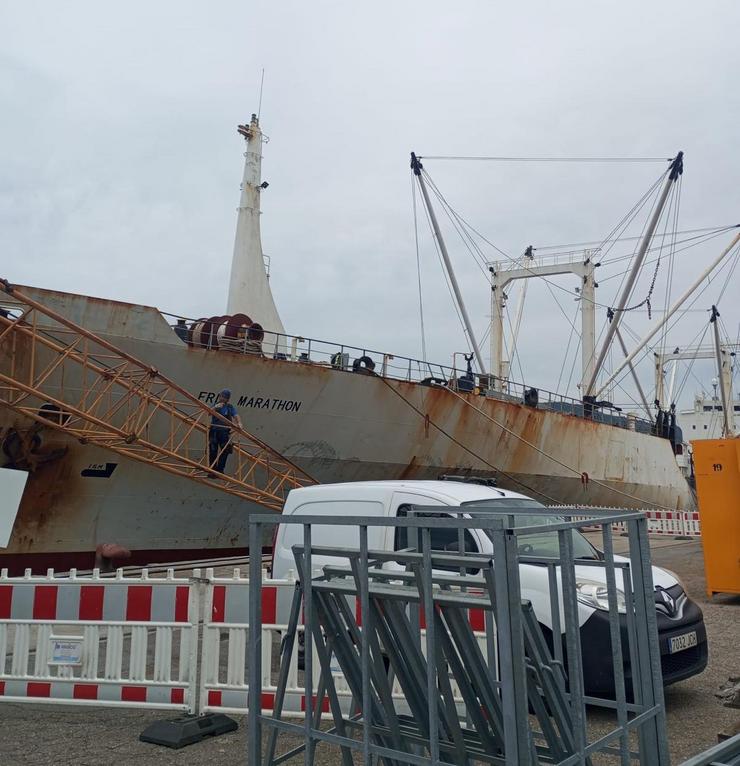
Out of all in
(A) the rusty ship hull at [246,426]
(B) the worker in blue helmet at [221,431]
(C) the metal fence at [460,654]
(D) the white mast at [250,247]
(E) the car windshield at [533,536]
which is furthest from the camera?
(D) the white mast at [250,247]

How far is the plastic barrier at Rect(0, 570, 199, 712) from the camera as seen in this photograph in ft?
17.2

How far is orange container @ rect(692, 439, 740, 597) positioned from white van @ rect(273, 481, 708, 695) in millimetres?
4123

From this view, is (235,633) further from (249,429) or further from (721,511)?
(249,429)

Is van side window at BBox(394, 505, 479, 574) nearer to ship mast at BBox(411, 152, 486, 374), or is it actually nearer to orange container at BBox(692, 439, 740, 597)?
orange container at BBox(692, 439, 740, 597)

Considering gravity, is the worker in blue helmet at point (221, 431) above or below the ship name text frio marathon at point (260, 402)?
below

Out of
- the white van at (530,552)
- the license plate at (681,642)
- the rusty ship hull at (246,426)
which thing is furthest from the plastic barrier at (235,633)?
the rusty ship hull at (246,426)

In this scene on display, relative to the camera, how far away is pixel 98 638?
17.7 ft

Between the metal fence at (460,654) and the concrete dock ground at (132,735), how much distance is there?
1.49 metres

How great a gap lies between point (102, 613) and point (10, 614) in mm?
781

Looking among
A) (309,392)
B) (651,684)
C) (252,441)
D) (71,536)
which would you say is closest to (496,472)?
(309,392)

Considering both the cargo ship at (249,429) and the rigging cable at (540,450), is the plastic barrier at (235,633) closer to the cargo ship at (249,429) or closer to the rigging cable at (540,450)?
the cargo ship at (249,429)

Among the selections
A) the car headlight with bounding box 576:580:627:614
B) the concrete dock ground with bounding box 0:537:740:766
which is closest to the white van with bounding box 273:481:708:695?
the car headlight with bounding box 576:580:627:614

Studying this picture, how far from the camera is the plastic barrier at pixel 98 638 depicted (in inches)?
207

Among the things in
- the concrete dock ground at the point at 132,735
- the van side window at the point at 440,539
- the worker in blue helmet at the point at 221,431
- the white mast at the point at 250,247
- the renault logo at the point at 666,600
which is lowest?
the concrete dock ground at the point at 132,735
